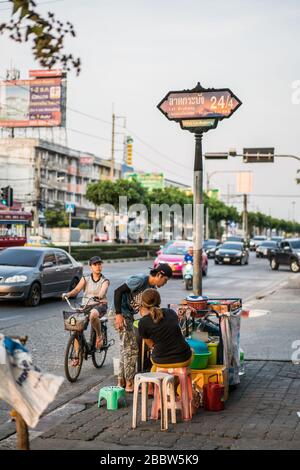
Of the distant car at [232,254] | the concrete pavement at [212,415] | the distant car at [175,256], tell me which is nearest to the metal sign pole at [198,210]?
the concrete pavement at [212,415]

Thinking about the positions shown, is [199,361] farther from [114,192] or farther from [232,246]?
[114,192]

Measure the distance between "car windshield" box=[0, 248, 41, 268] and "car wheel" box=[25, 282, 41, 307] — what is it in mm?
646

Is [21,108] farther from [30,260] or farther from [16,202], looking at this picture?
[30,260]

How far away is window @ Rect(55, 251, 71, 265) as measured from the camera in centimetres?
2048

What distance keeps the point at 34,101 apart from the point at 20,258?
67784 millimetres

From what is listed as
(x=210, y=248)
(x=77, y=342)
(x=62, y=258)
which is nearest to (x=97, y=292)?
(x=77, y=342)

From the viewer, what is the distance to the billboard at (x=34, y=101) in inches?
3287

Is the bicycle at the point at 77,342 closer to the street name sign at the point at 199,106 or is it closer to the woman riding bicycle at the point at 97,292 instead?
the woman riding bicycle at the point at 97,292

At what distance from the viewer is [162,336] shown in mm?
7348

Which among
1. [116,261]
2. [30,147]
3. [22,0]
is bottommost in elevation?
[116,261]

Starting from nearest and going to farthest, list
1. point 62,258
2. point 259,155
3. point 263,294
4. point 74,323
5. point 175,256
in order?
1. point 74,323
2. point 62,258
3. point 263,294
4. point 175,256
5. point 259,155

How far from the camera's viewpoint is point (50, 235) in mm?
82750
